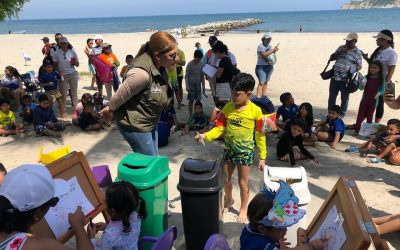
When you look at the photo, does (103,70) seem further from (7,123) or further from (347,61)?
(347,61)

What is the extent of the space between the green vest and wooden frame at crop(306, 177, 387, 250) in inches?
71.5

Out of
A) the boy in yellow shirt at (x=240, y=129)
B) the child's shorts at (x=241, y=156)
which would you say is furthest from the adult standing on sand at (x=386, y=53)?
the child's shorts at (x=241, y=156)

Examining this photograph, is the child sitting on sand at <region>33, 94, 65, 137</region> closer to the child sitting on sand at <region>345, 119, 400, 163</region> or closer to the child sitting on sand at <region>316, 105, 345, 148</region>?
the child sitting on sand at <region>316, 105, 345, 148</region>

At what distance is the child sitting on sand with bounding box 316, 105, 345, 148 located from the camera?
670 centimetres

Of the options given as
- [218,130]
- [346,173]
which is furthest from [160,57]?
[346,173]

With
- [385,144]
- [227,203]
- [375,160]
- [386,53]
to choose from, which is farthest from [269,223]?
[386,53]

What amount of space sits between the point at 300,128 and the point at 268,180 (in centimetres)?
254

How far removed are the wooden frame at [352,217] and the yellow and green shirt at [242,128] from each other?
4.47 ft

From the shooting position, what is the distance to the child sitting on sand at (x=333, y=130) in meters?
6.70

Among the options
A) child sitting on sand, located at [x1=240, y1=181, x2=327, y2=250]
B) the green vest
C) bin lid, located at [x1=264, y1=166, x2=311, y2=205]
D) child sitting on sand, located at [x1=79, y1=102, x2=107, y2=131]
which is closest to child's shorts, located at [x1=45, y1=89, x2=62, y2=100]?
child sitting on sand, located at [x1=79, y1=102, x2=107, y2=131]

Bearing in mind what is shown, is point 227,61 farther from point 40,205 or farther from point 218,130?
point 40,205

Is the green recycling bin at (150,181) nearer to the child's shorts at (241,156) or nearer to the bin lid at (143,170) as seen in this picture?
the bin lid at (143,170)

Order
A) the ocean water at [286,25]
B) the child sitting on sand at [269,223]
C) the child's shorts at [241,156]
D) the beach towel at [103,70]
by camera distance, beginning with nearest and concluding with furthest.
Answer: the child sitting on sand at [269,223]
the child's shorts at [241,156]
the beach towel at [103,70]
the ocean water at [286,25]

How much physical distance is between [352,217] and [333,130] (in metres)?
4.97
